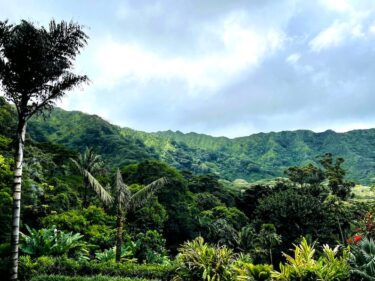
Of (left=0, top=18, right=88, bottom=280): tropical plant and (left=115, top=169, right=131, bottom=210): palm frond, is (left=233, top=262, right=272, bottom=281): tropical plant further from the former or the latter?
(left=115, top=169, right=131, bottom=210): palm frond

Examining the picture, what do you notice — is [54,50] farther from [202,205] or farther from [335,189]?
[335,189]

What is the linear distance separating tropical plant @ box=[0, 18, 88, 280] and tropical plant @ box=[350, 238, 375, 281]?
10.3 metres

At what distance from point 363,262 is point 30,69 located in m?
12.4

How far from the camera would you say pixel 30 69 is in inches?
524

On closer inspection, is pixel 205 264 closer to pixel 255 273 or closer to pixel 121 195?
pixel 255 273

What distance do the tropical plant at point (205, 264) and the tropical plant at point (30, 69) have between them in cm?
567

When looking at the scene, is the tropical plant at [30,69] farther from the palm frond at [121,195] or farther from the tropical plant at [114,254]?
the tropical plant at [114,254]

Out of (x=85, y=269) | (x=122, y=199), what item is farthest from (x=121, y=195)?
(x=85, y=269)

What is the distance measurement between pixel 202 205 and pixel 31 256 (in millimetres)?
46094

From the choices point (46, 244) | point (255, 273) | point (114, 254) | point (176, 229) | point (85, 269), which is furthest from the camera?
point (176, 229)

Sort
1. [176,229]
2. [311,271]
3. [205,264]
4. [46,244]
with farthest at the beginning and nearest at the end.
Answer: [176,229] < [46,244] < [205,264] < [311,271]

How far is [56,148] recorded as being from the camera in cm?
6806

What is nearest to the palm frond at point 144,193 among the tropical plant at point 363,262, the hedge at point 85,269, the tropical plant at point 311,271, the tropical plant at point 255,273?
the hedge at point 85,269

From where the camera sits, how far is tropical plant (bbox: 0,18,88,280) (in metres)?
12.8
